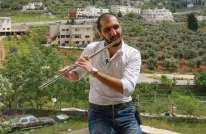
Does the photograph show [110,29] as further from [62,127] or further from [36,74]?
[36,74]

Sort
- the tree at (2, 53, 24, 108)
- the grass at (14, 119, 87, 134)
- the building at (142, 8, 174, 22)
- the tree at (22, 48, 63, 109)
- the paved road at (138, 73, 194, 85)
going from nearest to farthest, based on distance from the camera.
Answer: the grass at (14, 119, 87, 134)
the tree at (22, 48, 63, 109)
the tree at (2, 53, 24, 108)
the paved road at (138, 73, 194, 85)
the building at (142, 8, 174, 22)

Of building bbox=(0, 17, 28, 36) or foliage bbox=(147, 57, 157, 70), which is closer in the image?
foliage bbox=(147, 57, 157, 70)

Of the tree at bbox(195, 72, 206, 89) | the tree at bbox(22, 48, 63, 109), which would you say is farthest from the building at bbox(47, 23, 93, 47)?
the tree at bbox(22, 48, 63, 109)

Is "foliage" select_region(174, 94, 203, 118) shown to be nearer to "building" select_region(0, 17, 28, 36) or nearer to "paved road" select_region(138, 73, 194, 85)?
"paved road" select_region(138, 73, 194, 85)

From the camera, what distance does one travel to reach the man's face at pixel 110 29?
3.27 metres

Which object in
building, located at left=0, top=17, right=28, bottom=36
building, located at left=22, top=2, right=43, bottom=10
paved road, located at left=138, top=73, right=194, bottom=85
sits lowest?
paved road, located at left=138, top=73, right=194, bottom=85

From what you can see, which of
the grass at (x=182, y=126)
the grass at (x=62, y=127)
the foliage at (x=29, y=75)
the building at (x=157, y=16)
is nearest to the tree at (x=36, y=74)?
the foliage at (x=29, y=75)

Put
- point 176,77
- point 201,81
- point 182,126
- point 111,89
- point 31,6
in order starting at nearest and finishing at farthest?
point 111,89 < point 182,126 < point 201,81 < point 176,77 < point 31,6

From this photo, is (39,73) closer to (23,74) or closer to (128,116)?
(23,74)

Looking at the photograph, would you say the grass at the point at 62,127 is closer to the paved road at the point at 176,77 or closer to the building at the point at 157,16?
the paved road at the point at 176,77

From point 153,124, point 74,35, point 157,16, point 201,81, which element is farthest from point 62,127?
point 157,16

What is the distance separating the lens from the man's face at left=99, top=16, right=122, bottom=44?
10.7 feet

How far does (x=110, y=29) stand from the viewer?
10.8ft

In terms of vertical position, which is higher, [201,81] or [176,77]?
[201,81]
